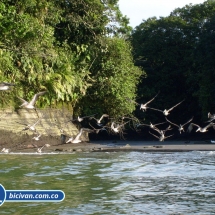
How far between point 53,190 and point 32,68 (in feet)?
48.3

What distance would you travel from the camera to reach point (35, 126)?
104 ft

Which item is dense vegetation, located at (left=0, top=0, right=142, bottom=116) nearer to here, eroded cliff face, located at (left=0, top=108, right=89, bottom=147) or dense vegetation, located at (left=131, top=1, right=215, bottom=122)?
eroded cliff face, located at (left=0, top=108, right=89, bottom=147)

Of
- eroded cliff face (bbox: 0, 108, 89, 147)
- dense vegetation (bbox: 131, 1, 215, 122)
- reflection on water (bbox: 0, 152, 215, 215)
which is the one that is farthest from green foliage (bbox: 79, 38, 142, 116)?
dense vegetation (bbox: 131, 1, 215, 122)

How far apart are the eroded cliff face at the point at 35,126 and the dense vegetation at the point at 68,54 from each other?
2.04 feet

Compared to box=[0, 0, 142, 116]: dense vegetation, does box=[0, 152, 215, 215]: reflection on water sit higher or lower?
lower

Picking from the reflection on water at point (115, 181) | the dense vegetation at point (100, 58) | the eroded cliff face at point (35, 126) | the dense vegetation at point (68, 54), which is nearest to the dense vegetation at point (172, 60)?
the dense vegetation at point (100, 58)

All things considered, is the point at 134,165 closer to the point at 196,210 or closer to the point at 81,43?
the point at 196,210

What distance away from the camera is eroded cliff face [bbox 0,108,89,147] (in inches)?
1177

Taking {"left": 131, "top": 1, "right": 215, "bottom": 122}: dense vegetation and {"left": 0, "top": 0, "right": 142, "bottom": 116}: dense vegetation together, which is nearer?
{"left": 0, "top": 0, "right": 142, "bottom": 116}: dense vegetation

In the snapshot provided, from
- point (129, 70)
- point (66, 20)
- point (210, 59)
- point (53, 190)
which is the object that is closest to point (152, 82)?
point (210, 59)

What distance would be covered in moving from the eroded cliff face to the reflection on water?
351 centimetres

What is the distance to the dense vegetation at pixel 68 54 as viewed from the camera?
2950cm

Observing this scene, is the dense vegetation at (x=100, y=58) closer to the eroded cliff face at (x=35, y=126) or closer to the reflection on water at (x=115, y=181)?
the eroded cliff face at (x=35, y=126)

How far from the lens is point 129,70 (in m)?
36.3
